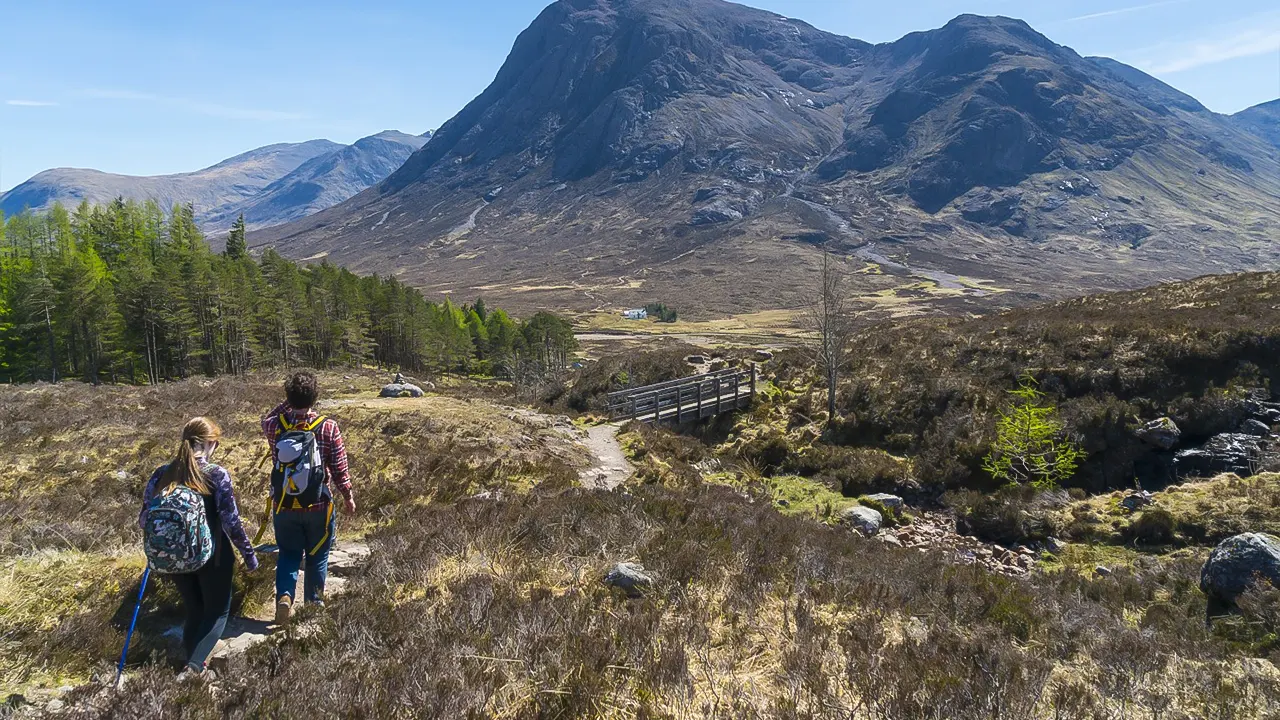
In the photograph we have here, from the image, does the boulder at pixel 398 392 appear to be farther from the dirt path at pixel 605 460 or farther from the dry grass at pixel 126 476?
the dirt path at pixel 605 460

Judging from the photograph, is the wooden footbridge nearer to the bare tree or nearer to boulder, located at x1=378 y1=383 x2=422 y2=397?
the bare tree

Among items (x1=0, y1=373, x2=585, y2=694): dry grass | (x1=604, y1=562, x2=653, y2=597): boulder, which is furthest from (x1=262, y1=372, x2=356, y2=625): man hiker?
(x1=604, y1=562, x2=653, y2=597): boulder

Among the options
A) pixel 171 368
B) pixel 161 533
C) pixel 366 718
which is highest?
pixel 161 533

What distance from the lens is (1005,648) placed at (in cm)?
546

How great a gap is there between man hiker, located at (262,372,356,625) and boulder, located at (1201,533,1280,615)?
10.8 metres

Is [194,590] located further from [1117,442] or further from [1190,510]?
[1117,442]

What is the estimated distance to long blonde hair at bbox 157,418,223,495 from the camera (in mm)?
4137

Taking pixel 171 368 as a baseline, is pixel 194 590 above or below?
above

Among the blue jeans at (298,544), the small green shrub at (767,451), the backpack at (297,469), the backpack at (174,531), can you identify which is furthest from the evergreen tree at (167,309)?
the backpack at (174,531)

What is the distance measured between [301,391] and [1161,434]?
1870 cm

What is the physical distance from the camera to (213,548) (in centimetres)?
434

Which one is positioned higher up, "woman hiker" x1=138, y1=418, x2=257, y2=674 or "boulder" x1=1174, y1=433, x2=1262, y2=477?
"woman hiker" x1=138, y1=418, x2=257, y2=674

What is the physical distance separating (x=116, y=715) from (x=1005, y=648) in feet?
22.4

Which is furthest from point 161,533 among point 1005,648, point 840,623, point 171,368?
point 171,368
